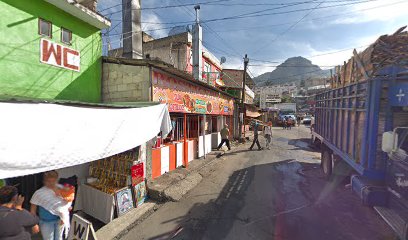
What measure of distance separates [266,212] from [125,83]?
5.85 meters

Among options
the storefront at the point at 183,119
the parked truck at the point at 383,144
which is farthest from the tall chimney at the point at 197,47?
the parked truck at the point at 383,144

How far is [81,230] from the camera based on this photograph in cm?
379

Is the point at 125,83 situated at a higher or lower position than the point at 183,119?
higher

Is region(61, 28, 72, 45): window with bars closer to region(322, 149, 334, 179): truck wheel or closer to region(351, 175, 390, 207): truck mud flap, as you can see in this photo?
region(351, 175, 390, 207): truck mud flap

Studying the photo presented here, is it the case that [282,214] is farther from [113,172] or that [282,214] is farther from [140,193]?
[113,172]

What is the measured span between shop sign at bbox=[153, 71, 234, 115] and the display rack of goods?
6.78 ft

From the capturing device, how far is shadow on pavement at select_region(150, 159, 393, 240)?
479 centimetres

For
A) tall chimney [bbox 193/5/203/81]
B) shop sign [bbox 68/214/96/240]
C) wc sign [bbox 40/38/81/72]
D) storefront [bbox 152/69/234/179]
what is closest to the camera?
shop sign [bbox 68/214/96/240]

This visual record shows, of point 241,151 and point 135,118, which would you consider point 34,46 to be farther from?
point 241,151

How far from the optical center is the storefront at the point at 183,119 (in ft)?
25.4

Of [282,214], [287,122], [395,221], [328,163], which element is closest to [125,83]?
[282,214]

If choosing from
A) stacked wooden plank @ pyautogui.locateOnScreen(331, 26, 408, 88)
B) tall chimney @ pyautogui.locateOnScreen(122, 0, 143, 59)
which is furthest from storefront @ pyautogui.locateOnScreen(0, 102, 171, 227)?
stacked wooden plank @ pyautogui.locateOnScreen(331, 26, 408, 88)

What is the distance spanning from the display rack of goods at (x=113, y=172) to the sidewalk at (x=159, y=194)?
2.88 ft

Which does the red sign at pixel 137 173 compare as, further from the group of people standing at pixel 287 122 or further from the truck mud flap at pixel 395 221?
the group of people standing at pixel 287 122
